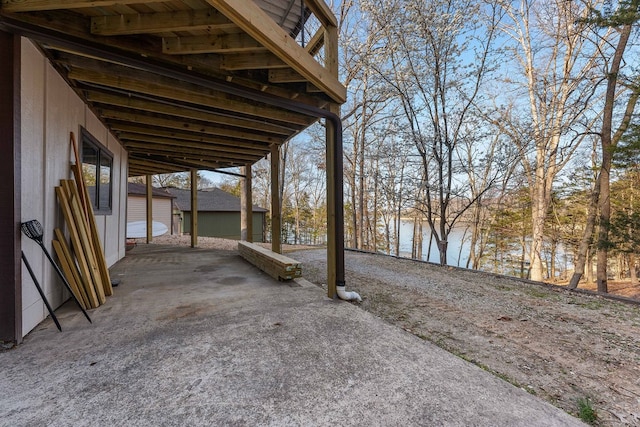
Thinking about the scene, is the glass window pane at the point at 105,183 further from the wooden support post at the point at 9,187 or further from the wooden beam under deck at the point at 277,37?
the wooden beam under deck at the point at 277,37

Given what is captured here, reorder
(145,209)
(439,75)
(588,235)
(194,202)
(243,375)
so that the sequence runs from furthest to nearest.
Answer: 1. (145,209)
2. (194,202)
3. (439,75)
4. (588,235)
5. (243,375)

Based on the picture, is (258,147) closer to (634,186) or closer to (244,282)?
(244,282)

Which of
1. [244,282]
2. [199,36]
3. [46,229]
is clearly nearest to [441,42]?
[199,36]

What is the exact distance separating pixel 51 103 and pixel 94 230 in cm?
139

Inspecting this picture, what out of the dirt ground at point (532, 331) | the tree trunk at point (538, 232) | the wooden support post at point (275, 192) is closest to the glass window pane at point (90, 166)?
the wooden support post at point (275, 192)

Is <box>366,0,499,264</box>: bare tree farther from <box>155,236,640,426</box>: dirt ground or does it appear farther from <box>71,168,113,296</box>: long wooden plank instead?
<box>71,168,113,296</box>: long wooden plank

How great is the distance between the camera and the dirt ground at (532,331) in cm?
172

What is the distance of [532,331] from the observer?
2619mm

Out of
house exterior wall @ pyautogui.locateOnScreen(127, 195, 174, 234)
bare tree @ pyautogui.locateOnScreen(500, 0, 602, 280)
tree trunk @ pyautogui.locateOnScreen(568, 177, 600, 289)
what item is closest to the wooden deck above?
bare tree @ pyautogui.locateOnScreen(500, 0, 602, 280)

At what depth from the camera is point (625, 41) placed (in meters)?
5.59

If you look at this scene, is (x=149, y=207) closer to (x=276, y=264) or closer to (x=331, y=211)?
(x=276, y=264)

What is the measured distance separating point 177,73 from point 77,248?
2.07 m

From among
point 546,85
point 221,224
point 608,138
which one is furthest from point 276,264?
point 221,224

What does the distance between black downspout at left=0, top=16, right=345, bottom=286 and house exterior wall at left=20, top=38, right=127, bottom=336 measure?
1.05 feet
